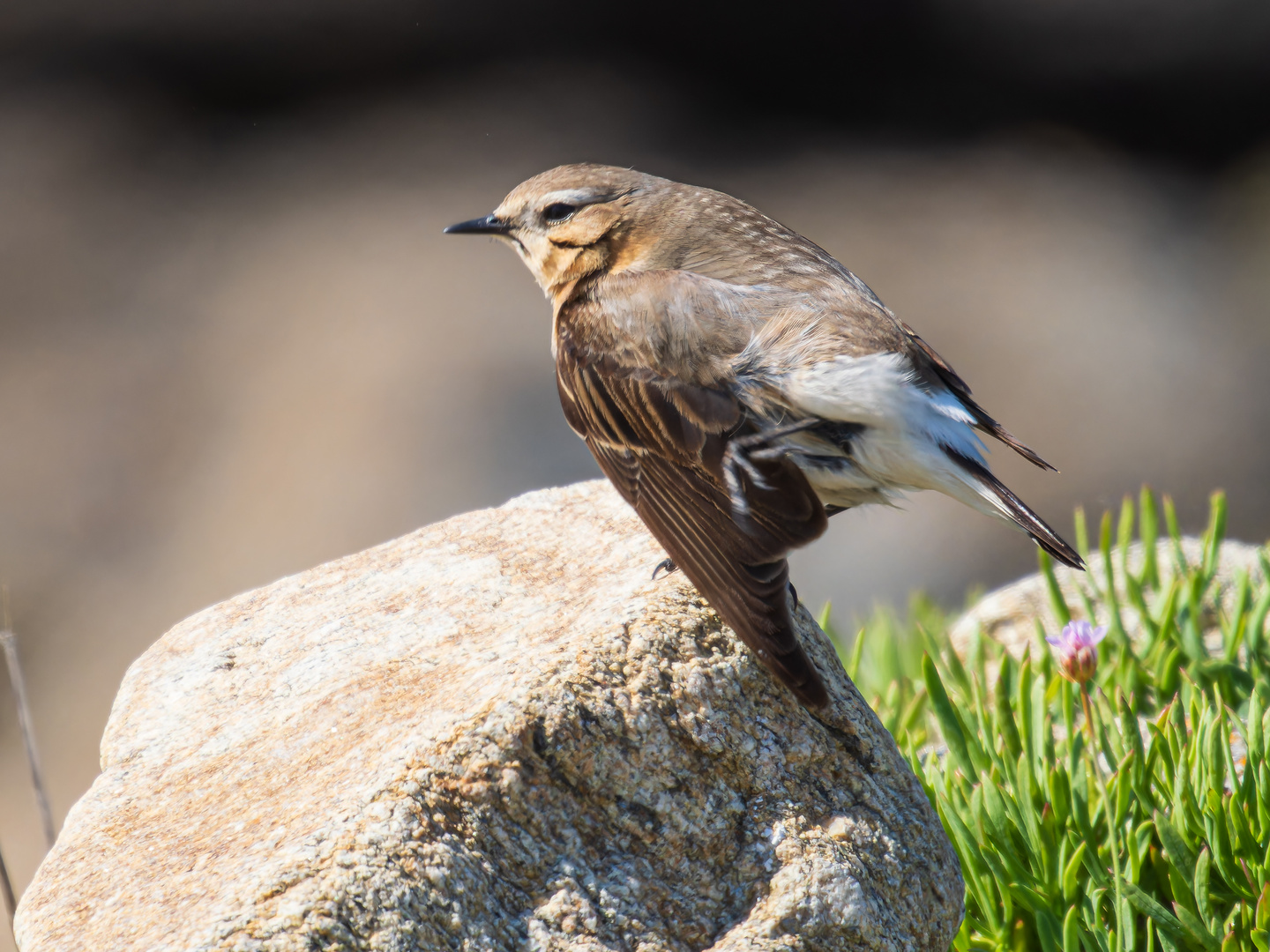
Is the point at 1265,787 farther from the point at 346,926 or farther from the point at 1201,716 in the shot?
the point at 346,926

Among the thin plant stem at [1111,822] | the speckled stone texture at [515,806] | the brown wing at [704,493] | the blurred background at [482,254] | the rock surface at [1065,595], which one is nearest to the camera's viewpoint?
the speckled stone texture at [515,806]

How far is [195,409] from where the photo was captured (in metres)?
9.91

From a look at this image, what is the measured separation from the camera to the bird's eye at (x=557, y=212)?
143 inches

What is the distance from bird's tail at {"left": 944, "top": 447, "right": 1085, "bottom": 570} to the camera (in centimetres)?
266

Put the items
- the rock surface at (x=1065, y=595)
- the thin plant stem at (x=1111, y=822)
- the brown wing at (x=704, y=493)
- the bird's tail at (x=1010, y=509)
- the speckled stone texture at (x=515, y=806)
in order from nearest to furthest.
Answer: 1. the speckled stone texture at (x=515, y=806)
2. the brown wing at (x=704, y=493)
3. the thin plant stem at (x=1111, y=822)
4. the bird's tail at (x=1010, y=509)
5. the rock surface at (x=1065, y=595)

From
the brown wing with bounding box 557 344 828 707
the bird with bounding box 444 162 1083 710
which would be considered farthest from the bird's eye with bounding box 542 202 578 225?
the brown wing with bounding box 557 344 828 707

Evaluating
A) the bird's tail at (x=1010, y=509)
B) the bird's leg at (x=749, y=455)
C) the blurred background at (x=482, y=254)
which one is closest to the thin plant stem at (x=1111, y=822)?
the bird's tail at (x=1010, y=509)

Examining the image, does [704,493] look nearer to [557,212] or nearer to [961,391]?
[961,391]

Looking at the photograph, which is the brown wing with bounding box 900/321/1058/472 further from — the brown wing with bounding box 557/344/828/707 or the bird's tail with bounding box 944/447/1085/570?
the brown wing with bounding box 557/344/828/707

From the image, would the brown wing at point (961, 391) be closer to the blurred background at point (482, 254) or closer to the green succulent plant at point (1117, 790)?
the green succulent plant at point (1117, 790)

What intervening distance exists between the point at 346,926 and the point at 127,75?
10.5 metres

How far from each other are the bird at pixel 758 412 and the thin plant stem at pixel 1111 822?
544 mm

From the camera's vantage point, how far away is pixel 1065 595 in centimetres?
459

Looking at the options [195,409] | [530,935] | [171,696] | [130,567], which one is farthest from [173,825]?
[195,409]
